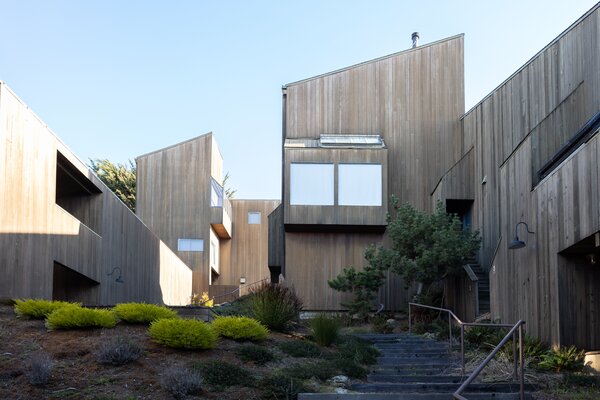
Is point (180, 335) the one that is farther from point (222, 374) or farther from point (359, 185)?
point (359, 185)

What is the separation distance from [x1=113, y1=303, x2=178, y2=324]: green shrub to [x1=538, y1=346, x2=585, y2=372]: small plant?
6.14 meters

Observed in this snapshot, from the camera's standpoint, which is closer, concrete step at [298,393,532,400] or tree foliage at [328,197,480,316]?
concrete step at [298,393,532,400]

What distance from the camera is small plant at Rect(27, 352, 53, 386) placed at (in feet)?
32.1

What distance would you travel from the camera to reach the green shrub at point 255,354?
12.1 metres

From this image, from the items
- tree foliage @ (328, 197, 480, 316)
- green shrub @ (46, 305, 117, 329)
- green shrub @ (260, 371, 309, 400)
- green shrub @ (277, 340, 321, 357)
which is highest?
tree foliage @ (328, 197, 480, 316)

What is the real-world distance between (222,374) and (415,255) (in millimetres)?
13880

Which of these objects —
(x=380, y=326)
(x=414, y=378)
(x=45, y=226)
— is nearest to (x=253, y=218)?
(x=380, y=326)

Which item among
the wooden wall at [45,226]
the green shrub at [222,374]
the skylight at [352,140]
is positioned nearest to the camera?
the green shrub at [222,374]

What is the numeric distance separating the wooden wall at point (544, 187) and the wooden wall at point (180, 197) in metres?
18.0

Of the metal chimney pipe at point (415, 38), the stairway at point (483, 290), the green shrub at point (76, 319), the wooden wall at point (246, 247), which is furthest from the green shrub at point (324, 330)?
the wooden wall at point (246, 247)

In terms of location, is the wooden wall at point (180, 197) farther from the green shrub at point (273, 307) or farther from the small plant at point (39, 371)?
the small plant at point (39, 371)

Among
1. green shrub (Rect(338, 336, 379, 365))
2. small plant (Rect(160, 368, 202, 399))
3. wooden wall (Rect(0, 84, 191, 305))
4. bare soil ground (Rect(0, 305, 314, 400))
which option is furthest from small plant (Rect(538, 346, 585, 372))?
wooden wall (Rect(0, 84, 191, 305))

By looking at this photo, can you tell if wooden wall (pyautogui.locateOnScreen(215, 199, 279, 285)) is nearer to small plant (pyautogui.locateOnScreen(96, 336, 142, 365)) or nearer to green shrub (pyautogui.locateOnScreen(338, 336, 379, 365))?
green shrub (pyautogui.locateOnScreen(338, 336, 379, 365))

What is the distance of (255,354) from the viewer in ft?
40.0
